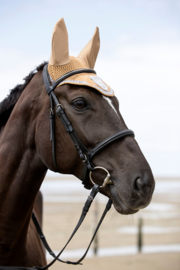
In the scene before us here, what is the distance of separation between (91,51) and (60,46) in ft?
2.01

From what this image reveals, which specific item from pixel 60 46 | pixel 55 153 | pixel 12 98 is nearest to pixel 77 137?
pixel 55 153

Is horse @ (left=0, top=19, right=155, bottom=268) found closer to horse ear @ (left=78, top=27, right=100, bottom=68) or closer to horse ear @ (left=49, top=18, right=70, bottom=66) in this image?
horse ear @ (left=49, top=18, right=70, bottom=66)

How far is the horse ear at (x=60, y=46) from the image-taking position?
2.34 metres

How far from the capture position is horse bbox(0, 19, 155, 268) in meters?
2.08

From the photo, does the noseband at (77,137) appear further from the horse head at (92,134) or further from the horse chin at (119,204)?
the horse chin at (119,204)

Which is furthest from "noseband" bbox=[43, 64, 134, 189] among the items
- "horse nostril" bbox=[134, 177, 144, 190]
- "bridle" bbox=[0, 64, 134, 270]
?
"horse nostril" bbox=[134, 177, 144, 190]

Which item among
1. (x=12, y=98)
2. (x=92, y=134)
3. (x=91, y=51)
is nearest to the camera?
(x=92, y=134)

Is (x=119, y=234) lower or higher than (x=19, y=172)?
lower

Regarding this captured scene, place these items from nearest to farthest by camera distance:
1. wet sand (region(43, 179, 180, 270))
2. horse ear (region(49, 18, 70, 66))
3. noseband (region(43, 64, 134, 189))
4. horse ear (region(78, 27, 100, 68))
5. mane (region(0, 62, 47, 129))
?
noseband (region(43, 64, 134, 189))
horse ear (region(49, 18, 70, 66))
mane (region(0, 62, 47, 129))
horse ear (region(78, 27, 100, 68))
wet sand (region(43, 179, 180, 270))

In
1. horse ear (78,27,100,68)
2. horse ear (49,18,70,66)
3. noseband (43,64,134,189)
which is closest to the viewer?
noseband (43,64,134,189)

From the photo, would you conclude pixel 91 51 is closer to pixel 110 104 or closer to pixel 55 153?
pixel 110 104

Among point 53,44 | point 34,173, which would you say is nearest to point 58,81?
point 53,44

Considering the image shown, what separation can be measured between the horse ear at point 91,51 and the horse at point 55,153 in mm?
419

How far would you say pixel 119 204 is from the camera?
2.09 meters
